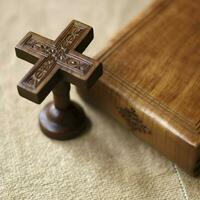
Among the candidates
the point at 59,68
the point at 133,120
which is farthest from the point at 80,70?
the point at 133,120

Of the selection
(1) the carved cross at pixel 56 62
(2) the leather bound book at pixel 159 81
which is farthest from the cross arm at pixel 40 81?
(2) the leather bound book at pixel 159 81

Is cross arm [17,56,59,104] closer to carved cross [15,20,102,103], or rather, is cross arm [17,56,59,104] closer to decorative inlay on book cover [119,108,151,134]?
carved cross [15,20,102,103]

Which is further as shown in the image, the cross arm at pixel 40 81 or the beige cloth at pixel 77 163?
the beige cloth at pixel 77 163

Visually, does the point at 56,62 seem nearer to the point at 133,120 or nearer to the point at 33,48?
the point at 33,48

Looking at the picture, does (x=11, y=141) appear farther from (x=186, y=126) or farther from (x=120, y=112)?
(x=186, y=126)

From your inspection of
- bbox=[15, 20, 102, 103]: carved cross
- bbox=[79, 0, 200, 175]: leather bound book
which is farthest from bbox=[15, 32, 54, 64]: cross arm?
bbox=[79, 0, 200, 175]: leather bound book

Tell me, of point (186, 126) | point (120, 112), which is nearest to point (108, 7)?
point (120, 112)

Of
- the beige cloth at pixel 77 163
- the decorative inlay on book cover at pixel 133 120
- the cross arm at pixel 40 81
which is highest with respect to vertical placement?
the cross arm at pixel 40 81

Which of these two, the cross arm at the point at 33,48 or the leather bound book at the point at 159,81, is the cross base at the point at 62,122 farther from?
the cross arm at the point at 33,48
